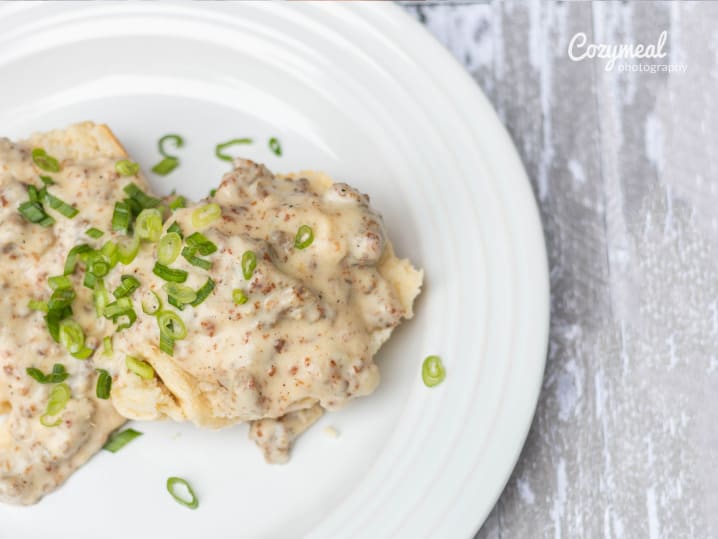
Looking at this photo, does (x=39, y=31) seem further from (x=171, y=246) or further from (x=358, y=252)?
(x=358, y=252)

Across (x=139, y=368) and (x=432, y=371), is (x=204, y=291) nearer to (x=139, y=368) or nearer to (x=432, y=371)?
(x=139, y=368)

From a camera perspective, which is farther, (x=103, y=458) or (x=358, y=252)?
(x=103, y=458)

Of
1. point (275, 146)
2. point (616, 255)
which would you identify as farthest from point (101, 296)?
point (616, 255)

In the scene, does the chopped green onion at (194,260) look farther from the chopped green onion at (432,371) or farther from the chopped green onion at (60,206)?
the chopped green onion at (432,371)

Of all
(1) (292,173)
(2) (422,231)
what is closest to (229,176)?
(1) (292,173)

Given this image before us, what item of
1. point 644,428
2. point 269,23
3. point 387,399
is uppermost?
point 269,23

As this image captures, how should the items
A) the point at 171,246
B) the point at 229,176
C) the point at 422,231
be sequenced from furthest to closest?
the point at 422,231 → the point at 229,176 → the point at 171,246
